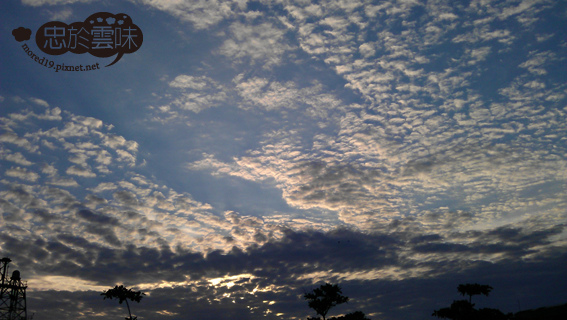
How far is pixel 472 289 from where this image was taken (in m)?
63.7

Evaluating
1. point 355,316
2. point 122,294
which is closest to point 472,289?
point 355,316

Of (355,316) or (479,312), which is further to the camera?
(355,316)

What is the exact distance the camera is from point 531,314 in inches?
2542

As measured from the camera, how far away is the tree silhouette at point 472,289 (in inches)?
2445

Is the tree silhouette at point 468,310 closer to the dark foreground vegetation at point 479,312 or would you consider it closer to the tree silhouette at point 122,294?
the dark foreground vegetation at point 479,312

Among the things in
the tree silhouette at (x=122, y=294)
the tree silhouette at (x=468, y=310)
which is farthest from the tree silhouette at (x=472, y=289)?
the tree silhouette at (x=122, y=294)

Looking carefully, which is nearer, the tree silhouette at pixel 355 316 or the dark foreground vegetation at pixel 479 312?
the dark foreground vegetation at pixel 479 312

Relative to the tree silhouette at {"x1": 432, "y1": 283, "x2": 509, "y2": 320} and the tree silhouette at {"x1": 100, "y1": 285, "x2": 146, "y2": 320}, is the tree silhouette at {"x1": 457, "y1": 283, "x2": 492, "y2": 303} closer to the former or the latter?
the tree silhouette at {"x1": 432, "y1": 283, "x2": 509, "y2": 320}

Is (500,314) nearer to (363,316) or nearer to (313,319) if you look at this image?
(363,316)

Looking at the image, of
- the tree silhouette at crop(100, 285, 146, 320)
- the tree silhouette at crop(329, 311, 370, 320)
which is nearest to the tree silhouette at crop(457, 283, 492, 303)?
the tree silhouette at crop(329, 311, 370, 320)

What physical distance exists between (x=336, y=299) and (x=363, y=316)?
612 centimetres

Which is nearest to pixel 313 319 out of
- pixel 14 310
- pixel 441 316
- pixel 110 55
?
A: pixel 441 316

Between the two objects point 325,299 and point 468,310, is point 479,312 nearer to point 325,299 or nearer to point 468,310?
point 468,310

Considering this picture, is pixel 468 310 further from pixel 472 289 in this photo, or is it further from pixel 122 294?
pixel 122 294
